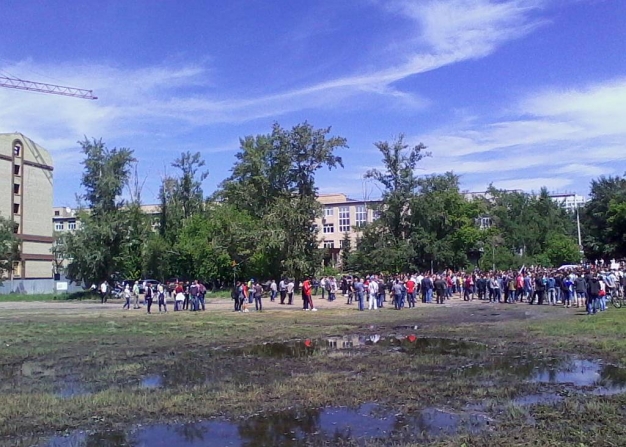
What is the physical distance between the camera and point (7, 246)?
66.7 meters

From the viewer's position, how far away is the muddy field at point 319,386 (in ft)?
30.8

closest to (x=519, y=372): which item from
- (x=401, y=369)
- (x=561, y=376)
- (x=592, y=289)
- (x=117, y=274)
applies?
(x=561, y=376)

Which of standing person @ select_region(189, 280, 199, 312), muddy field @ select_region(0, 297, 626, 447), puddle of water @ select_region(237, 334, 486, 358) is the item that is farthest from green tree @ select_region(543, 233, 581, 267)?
puddle of water @ select_region(237, 334, 486, 358)

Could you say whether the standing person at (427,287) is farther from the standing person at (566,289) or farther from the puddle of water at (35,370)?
the puddle of water at (35,370)

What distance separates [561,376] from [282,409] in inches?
248

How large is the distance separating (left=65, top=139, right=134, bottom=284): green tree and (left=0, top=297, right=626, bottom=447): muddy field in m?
38.8

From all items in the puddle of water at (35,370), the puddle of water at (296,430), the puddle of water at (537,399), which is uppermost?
the puddle of water at (35,370)

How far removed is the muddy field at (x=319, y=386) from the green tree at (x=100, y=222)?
38790 mm

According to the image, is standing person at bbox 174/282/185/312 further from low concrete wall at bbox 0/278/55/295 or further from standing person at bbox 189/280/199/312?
low concrete wall at bbox 0/278/55/295

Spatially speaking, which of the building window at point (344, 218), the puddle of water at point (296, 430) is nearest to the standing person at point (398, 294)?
the puddle of water at point (296, 430)

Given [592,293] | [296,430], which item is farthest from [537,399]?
[592,293]

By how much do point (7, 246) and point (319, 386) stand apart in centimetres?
6219

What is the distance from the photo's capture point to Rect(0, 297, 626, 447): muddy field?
30.8ft

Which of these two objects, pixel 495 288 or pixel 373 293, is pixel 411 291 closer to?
pixel 373 293
